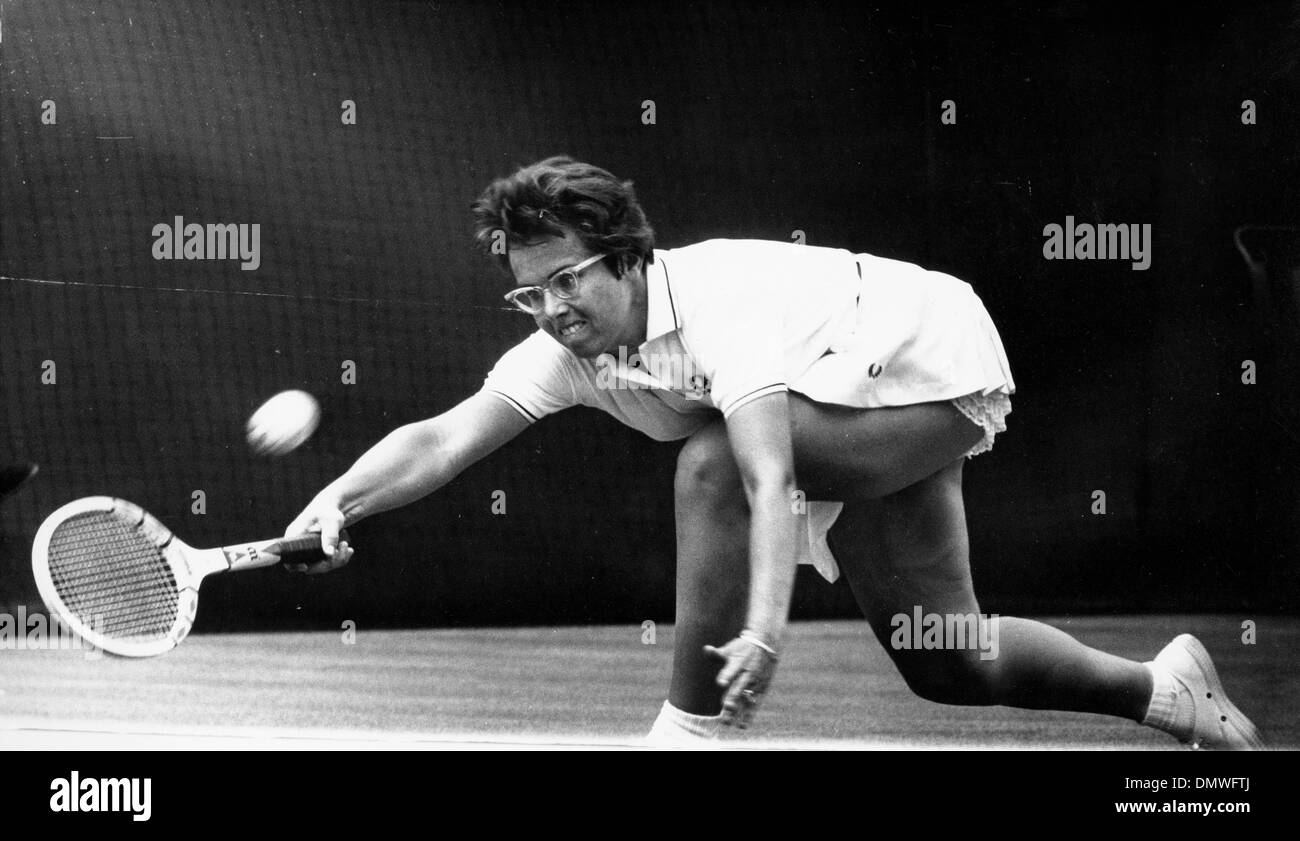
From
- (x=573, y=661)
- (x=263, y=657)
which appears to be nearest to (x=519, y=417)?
(x=573, y=661)

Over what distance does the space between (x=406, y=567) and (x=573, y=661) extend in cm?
51

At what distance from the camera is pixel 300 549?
338 centimetres

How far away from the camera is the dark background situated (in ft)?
12.8

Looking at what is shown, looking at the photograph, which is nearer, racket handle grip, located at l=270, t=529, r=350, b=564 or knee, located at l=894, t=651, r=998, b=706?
racket handle grip, located at l=270, t=529, r=350, b=564

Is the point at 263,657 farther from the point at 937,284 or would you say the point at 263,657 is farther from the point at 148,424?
→ the point at 937,284

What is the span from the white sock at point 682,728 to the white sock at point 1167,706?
1099mm

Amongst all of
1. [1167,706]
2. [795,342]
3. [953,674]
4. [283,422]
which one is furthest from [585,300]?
[1167,706]

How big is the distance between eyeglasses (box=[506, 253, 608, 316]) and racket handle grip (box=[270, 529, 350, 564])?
72 centimetres

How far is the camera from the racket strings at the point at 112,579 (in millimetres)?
3445

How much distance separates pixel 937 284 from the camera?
3.69m

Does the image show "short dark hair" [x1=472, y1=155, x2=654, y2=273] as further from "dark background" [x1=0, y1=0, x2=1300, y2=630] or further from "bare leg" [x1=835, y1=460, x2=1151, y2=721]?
"bare leg" [x1=835, y1=460, x2=1151, y2=721]

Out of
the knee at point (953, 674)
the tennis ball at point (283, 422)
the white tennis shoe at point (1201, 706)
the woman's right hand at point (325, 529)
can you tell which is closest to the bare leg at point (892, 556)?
the knee at point (953, 674)

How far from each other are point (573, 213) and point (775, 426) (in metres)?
0.69

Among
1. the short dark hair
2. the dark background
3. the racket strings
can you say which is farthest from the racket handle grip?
the short dark hair
